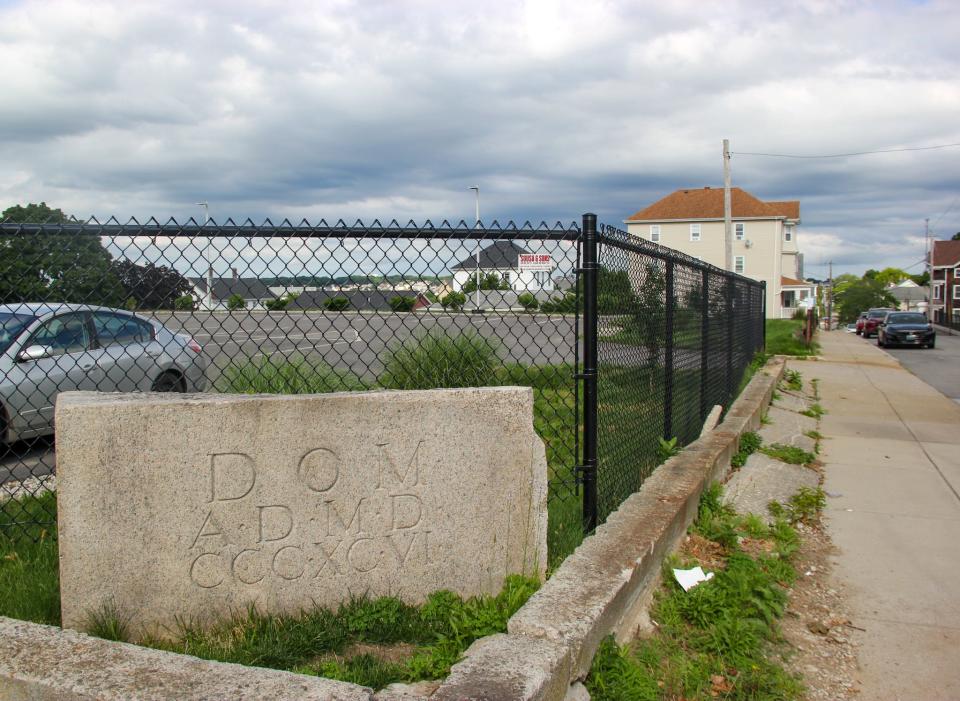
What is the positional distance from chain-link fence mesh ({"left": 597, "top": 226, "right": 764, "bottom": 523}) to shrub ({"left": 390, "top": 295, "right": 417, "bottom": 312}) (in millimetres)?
915

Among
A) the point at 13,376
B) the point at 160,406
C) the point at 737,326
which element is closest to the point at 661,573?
the point at 160,406

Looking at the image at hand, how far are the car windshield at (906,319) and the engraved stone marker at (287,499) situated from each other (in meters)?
32.5

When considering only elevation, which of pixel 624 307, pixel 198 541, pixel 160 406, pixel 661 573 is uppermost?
pixel 624 307

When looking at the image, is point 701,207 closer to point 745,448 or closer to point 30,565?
point 745,448

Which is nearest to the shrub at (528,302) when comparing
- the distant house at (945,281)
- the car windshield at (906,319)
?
the car windshield at (906,319)

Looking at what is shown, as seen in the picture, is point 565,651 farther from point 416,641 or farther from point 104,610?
point 104,610

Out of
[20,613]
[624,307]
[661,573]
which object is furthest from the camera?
[624,307]

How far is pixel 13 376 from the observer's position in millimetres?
6414

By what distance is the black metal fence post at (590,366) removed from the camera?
11.9 feet

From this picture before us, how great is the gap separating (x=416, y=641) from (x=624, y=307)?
215 cm

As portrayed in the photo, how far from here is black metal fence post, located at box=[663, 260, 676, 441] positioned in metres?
5.36

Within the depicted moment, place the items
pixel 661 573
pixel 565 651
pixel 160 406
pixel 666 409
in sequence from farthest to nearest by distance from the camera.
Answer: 1. pixel 666 409
2. pixel 661 573
3. pixel 160 406
4. pixel 565 651

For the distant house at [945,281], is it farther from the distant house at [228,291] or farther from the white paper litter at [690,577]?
the distant house at [228,291]

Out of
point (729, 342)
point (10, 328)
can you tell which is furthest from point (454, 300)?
point (729, 342)
